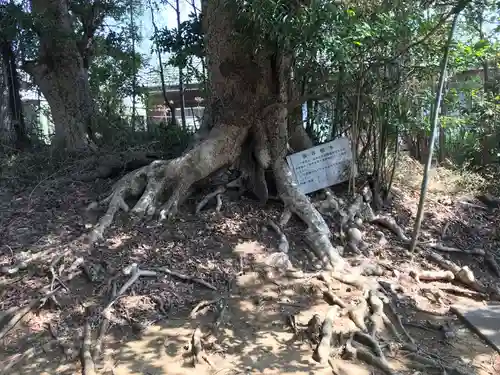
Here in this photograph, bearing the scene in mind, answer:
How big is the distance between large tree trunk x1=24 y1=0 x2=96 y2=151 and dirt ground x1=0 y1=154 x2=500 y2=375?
243cm

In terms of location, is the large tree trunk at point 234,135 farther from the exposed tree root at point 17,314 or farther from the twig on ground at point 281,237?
the exposed tree root at point 17,314

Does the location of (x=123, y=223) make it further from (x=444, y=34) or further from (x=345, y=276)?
(x=444, y=34)

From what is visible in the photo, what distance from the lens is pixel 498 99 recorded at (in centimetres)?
845

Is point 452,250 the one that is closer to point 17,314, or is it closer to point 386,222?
point 386,222

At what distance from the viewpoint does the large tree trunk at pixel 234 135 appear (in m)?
6.02

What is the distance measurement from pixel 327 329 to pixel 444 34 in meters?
4.49

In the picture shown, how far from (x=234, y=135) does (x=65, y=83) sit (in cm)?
432

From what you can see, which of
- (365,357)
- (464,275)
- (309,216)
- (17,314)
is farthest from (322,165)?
(17,314)

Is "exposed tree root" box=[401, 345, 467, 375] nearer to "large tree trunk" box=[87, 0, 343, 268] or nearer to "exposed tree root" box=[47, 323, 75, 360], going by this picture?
"large tree trunk" box=[87, 0, 343, 268]

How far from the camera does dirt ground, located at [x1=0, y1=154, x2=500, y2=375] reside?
3.87m

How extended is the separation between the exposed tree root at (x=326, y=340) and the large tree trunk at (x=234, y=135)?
5.29 ft

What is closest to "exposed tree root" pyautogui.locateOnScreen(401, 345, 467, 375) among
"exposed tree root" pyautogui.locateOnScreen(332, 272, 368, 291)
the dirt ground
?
the dirt ground

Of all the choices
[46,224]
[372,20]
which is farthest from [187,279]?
[372,20]

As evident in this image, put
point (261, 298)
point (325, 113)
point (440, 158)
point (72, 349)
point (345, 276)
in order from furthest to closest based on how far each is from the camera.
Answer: point (440, 158) < point (325, 113) < point (345, 276) < point (261, 298) < point (72, 349)
